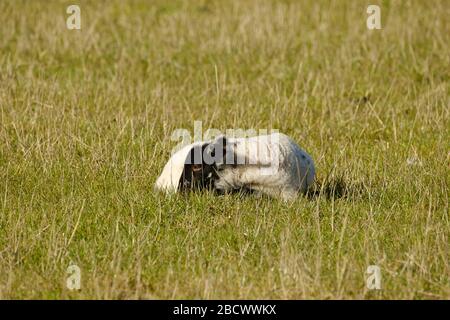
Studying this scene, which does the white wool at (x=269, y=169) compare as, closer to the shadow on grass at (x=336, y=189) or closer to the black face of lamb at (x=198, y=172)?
the black face of lamb at (x=198, y=172)

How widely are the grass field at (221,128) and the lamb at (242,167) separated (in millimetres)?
104

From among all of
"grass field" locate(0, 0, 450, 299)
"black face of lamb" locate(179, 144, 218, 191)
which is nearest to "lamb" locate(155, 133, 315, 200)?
"black face of lamb" locate(179, 144, 218, 191)

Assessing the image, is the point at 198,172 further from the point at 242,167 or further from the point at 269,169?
the point at 269,169

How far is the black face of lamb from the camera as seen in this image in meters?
5.80

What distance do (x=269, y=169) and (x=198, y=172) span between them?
47 centimetres

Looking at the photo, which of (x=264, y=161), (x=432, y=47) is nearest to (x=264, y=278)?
(x=264, y=161)

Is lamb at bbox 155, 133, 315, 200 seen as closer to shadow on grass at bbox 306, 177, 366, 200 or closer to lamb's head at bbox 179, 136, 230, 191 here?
lamb's head at bbox 179, 136, 230, 191

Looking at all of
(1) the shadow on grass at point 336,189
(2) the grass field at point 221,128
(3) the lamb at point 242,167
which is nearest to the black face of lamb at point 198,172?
(3) the lamb at point 242,167

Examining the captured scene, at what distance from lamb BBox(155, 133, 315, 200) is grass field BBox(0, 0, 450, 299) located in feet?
0.34

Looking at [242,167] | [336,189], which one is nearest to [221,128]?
[336,189]

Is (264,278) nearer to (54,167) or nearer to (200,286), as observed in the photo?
(200,286)

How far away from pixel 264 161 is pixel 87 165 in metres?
1.42

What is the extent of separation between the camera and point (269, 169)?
5.78 metres

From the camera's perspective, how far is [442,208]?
5871 mm
